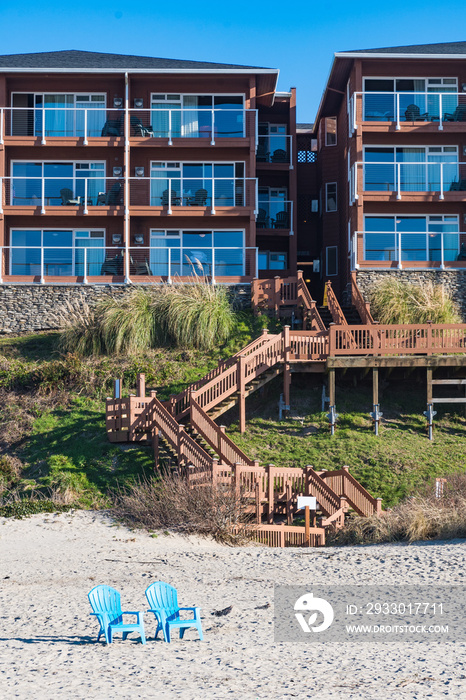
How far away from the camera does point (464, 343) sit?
26.1 m

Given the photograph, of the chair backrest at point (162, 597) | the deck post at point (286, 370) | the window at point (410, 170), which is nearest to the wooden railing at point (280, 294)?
the deck post at point (286, 370)

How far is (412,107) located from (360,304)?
9.20m

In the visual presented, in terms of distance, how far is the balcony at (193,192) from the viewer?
35188 mm

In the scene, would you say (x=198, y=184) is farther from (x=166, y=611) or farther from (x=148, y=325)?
(x=166, y=611)

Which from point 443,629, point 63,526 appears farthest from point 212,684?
point 63,526

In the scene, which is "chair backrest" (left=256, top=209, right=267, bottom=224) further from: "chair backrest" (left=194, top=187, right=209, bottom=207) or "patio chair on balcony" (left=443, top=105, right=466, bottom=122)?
"patio chair on balcony" (left=443, top=105, right=466, bottom=122)

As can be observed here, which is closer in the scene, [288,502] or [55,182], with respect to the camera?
[288,502]

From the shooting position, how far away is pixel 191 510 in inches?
790

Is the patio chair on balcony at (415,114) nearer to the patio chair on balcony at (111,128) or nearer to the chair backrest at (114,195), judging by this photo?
the patio chair on balcony at (111,128)

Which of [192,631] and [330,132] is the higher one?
[330,132]

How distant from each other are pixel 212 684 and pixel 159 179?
2713 cm

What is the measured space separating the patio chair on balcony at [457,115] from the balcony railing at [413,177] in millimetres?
1725

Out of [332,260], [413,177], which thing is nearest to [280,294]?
[413,177]

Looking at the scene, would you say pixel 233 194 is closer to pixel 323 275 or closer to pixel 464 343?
pixel 323 275
